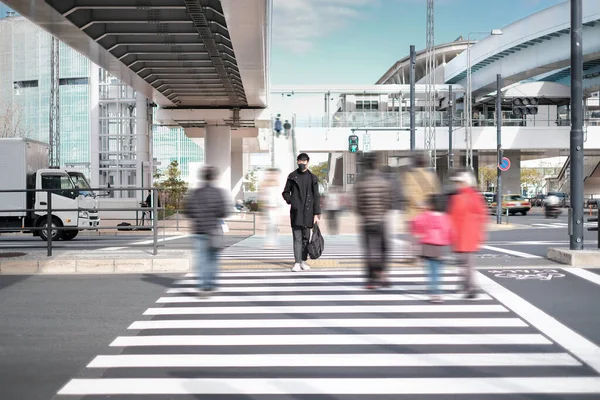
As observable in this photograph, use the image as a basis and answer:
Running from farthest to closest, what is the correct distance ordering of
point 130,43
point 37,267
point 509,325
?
1. point 130,43
2. point 37,267
3. point 509,325

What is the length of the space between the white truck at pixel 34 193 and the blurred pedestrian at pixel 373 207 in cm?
1453

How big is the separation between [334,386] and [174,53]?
18.9 metres

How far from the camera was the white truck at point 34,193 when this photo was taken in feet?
68.4

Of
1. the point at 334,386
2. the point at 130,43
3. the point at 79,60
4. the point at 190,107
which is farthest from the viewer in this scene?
the point at 79,60

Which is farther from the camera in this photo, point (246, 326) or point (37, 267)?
point (37, 267)

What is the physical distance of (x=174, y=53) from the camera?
21.9m

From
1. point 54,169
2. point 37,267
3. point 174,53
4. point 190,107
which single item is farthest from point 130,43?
point 190,107

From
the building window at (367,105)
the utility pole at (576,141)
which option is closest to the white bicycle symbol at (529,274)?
the utility pole at (576,141)

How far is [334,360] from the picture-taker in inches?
216

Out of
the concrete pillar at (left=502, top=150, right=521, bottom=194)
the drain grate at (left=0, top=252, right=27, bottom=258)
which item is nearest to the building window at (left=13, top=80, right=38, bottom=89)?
the concrete pillar at (left=502, top=150, right=521, bottom=194)

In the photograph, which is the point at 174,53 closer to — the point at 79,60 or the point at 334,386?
the point at 334,386

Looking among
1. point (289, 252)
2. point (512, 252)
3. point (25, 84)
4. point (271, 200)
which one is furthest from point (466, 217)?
point (25, 84)

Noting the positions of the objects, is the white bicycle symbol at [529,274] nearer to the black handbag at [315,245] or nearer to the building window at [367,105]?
the black handbag at [315,245]

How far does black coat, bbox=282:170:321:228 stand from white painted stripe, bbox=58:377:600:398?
5306 millimetres
